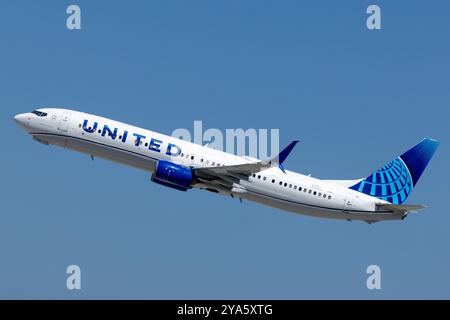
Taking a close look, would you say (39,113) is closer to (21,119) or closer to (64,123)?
(21,119)

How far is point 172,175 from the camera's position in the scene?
8025 cm

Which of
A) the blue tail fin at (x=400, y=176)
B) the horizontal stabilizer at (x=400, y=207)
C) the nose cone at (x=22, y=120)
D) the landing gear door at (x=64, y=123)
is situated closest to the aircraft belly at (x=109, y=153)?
the landing gear door at (x=64, y=123)

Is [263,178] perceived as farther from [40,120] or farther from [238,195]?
[40,120]

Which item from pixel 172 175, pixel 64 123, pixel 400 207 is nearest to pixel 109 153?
pixel 64 123

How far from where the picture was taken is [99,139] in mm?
80688

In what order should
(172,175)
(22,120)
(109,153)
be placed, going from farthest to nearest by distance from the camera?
(22,120) → (109,153) → (172,175)

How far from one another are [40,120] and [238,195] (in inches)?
670

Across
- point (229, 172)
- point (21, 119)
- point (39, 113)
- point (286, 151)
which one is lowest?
point (229, 172)

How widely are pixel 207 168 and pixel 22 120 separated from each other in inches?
618

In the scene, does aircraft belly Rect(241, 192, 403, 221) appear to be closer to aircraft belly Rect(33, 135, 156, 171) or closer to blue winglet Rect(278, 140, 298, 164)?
blue winglet Rect(278, 140, 298, 164)

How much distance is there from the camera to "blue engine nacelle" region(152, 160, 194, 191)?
8019 cm

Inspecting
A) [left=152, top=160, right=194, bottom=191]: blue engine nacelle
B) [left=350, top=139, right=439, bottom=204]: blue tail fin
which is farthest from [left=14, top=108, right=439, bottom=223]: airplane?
[left=350, top=139, right=439, bottom=204]: blue tail fin

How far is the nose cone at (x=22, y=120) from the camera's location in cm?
8338

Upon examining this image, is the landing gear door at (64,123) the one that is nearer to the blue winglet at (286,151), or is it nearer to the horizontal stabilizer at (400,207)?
the blue winglet at (286,151)
